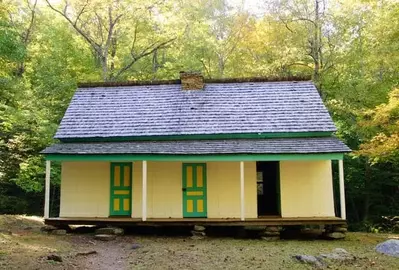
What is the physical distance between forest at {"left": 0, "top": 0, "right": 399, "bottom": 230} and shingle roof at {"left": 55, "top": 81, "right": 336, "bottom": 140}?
2.54 meters

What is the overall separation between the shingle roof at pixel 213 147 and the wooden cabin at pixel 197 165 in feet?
0.10

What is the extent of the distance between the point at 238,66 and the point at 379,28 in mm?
11643

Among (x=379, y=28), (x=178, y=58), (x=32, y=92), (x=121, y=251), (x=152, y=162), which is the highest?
(x=178, y=58)

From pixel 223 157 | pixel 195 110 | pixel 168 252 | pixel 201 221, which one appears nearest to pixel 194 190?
pixel 201 221

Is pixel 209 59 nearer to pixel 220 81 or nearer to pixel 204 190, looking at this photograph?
pixel 220 81

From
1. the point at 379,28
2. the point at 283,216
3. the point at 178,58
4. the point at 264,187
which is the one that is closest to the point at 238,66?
the point at 178,58

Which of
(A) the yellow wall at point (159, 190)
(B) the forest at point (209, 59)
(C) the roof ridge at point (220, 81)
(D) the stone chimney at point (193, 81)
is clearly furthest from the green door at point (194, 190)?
(B) the forest at point (209, 59)

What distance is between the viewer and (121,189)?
44.3ft

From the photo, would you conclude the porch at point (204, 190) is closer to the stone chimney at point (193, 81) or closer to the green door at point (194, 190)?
the green door at point (194, 190)

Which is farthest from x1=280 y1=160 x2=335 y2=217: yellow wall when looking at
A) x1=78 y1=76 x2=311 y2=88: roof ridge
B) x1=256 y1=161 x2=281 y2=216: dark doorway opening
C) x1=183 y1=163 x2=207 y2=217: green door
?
x1=78 y1=76 x2=311 y2=88: roof ridge

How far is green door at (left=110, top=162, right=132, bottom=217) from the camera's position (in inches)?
527

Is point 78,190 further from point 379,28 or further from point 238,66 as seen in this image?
point 238,66

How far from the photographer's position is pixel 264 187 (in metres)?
15.0

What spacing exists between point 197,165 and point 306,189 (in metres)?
3.77
